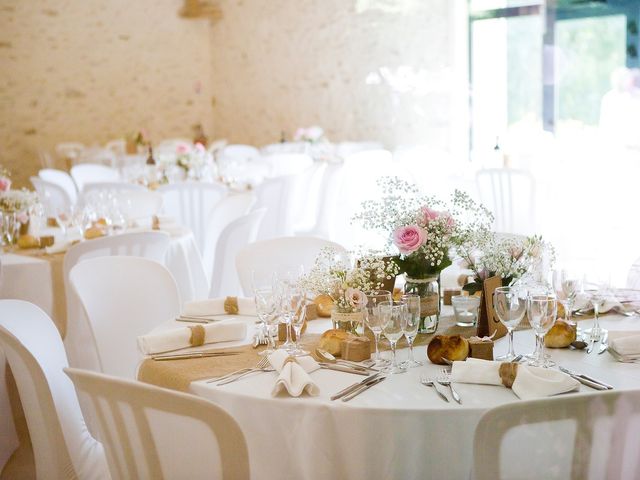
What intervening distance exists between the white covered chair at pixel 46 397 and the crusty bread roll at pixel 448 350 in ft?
3.20

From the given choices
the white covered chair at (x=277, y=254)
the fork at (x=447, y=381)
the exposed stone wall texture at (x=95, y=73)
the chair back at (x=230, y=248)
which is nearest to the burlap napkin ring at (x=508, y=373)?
the fork at (x=447, y=381)

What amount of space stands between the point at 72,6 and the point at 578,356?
9.27 metres

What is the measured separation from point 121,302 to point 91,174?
493 cm

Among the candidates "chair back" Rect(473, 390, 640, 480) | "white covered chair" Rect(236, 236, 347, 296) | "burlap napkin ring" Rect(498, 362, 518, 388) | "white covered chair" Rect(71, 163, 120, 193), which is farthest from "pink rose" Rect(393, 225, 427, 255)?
"white covered chair" Rect(71, 163, 120, 193)

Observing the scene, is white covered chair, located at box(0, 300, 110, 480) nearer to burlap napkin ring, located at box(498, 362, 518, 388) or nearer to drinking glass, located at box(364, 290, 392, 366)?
drinking glass, located at box(364, 290, 392, 366)

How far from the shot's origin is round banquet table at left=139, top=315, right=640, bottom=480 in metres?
1.88

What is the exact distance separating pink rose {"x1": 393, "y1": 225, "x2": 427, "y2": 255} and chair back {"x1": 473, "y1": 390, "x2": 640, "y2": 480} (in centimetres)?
Answer: 81

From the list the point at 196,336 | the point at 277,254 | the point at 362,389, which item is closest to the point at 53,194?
the point at 277,254

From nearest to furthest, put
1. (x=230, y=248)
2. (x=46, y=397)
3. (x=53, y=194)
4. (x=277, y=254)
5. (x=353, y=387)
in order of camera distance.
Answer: (x=353, y=387), (x=46, y=397), (x=277, y=254), (x=230, y=248), (x=53, y=194)

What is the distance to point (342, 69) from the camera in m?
9.93

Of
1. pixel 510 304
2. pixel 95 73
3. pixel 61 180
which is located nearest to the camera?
pixel 510 304

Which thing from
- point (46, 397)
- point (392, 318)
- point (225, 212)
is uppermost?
point (225, 212)

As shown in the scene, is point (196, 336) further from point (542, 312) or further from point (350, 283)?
point (542, 312)

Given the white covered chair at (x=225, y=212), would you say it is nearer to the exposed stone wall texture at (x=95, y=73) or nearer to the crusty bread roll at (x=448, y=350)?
the crusty bread roll at (x=448, y=350)
